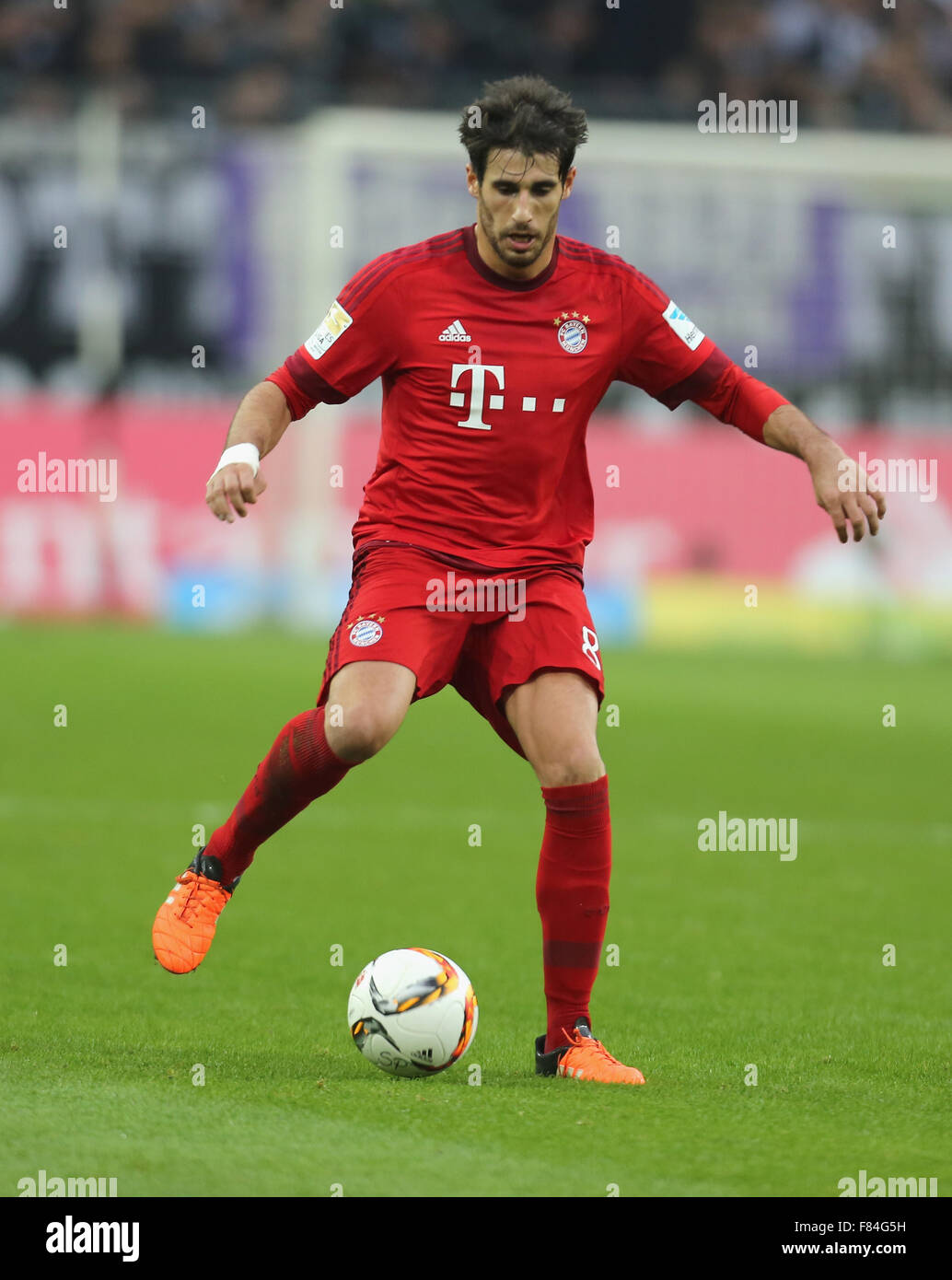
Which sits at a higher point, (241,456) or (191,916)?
(241,456)

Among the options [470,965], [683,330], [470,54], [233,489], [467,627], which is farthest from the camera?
[470,54]

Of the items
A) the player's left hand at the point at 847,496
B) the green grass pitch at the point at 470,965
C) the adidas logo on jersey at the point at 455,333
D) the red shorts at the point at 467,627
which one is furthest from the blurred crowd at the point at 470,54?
the player's left hand at the point at 847,496

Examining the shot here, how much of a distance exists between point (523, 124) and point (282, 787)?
5.54 ft

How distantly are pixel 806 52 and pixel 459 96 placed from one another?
5078mm

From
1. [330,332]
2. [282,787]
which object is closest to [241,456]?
[330,332]

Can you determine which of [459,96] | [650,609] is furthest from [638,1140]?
[459,96]

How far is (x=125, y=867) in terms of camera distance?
782 cm

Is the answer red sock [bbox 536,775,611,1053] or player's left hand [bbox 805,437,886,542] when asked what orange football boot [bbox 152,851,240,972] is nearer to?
red sock [bbox 536,775,611,1053]

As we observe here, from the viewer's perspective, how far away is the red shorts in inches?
190

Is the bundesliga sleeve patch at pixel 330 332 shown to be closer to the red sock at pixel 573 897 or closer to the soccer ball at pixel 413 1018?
the red sock at pixel 573 897

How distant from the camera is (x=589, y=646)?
493 centimetres

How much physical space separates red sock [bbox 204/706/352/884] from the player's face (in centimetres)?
121

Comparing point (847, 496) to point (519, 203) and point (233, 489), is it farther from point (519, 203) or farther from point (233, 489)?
point (233, 489)

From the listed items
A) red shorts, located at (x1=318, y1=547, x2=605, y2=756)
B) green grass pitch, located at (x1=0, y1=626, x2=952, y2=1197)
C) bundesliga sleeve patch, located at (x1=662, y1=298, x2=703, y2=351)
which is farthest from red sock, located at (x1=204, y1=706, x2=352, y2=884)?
bundesliga sleeve patch, located at (x1=662, y1=298, x2=703, y2=351)
